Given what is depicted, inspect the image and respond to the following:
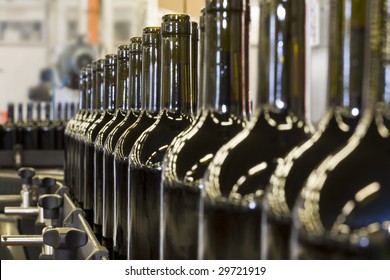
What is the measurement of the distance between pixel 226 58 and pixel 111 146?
16.5 inches

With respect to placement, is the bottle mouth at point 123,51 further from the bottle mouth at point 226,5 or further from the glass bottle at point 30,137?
the glass bottle at point 30,137

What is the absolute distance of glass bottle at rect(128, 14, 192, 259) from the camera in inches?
27.0

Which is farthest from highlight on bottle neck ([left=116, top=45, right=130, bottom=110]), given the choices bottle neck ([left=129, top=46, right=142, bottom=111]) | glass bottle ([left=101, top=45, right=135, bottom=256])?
bottle neck ([left=129, top=46, right=142, bottom=111])

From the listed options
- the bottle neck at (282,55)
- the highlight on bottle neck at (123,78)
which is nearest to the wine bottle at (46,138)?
the highlight on bottle neck at (123,78)

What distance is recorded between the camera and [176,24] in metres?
0.72

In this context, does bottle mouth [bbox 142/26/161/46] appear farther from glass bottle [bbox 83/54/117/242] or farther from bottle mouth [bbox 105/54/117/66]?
bottle mouth [bbox 105/54/117/66]

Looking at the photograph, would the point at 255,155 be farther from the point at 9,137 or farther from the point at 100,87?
Answer: the point at 9,137

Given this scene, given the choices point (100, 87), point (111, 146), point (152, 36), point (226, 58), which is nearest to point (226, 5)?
point (226, 58)

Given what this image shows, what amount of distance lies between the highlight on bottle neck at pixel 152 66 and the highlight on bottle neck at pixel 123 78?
220mm

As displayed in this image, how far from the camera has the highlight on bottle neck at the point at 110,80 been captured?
126 centimetres

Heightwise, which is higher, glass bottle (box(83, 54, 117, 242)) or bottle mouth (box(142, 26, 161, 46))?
bottle mouth (box(142, 26, 161, 46))

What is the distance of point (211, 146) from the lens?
0.54 metres

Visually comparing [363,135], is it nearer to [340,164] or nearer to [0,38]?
[340,164]
